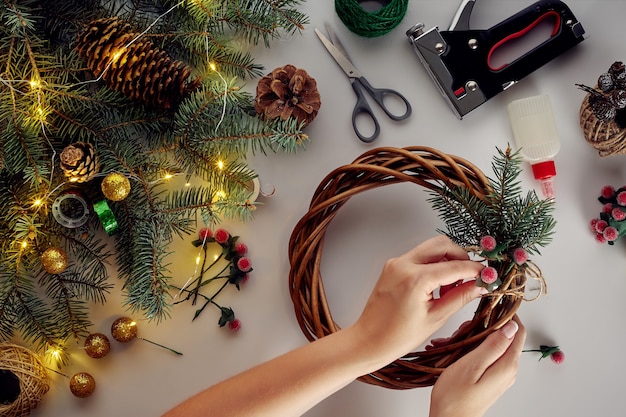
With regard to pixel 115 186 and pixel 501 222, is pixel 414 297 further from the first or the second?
pixel 115 186

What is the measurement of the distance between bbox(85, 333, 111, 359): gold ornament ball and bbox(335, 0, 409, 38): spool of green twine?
73 centimetres

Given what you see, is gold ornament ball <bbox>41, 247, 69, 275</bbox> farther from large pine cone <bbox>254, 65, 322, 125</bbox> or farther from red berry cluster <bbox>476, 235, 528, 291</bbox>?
red berry cluster <bbox>476, 235, 528, 291</bbox>

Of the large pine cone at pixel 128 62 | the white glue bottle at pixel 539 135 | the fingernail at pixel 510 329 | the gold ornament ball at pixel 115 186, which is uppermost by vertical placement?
the large pine cone at pixel 128 62

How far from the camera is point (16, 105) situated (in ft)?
3.04

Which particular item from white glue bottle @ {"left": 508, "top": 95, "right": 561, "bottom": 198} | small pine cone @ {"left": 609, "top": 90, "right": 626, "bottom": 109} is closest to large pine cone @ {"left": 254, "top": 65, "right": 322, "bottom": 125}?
white glue bottle @ {"left": 508, "top": 95, "right": 561, "bottom": 198}

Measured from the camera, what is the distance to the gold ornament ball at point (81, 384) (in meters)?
1.09

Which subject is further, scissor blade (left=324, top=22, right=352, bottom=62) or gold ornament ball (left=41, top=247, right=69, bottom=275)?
scissor blade (left=324, top=22, right=352, bottom=62)

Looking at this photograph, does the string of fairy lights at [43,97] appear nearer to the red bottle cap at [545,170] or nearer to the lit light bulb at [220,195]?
the lit light bulb at [220,195]

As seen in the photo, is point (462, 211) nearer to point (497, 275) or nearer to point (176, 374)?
point (497, 275)

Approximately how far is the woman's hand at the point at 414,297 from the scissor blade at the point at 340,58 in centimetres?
41

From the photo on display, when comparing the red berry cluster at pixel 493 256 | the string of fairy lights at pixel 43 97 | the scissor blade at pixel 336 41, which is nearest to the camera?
the red berry cluster at pixel 493 256

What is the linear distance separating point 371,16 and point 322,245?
0.42 metres

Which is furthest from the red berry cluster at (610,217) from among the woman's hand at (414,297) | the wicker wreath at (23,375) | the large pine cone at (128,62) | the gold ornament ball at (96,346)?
the wicker wreath at (23,375)

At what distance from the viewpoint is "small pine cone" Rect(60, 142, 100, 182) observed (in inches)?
36.4
